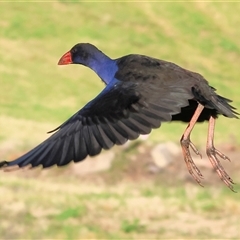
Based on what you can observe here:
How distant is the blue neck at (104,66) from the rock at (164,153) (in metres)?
12.6

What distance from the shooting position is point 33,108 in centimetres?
2808

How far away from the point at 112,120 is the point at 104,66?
1.14 meters

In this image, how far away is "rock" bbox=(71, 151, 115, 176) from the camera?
69.4 feet

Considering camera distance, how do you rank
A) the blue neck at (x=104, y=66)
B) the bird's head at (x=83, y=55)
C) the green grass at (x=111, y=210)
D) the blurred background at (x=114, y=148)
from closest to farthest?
1. the blue neck at (x=104, y=66)
2. the bird's head at (x=83, y=55)
3. the green grass at (x=111, y=210)
4. the blurred background at (x=114, y=148)

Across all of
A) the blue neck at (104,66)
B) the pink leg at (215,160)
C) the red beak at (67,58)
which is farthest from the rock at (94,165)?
the pink leg at (215,160)

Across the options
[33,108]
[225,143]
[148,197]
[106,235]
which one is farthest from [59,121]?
[106,235]

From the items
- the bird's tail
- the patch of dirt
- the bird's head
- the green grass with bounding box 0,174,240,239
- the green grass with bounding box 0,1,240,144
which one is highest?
the green grass with bounding box 0,1,240,144

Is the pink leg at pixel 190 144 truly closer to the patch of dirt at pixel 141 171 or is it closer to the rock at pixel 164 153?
the patch of dirt at pixel 141 171

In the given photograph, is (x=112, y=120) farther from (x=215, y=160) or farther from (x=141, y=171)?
(x=141, y=171)

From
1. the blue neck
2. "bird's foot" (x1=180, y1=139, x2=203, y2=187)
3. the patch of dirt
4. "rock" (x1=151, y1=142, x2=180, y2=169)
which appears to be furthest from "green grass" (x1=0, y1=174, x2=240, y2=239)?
"bird's foot" (x1=180, y1=139, x2=203, y2=187)

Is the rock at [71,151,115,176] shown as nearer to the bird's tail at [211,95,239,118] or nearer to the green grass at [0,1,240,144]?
the green grass at [0,1,240,144]

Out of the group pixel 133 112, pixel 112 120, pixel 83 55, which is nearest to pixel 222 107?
pixel 133 112

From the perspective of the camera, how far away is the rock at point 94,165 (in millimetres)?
21141

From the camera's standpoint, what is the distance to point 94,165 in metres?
21.4
